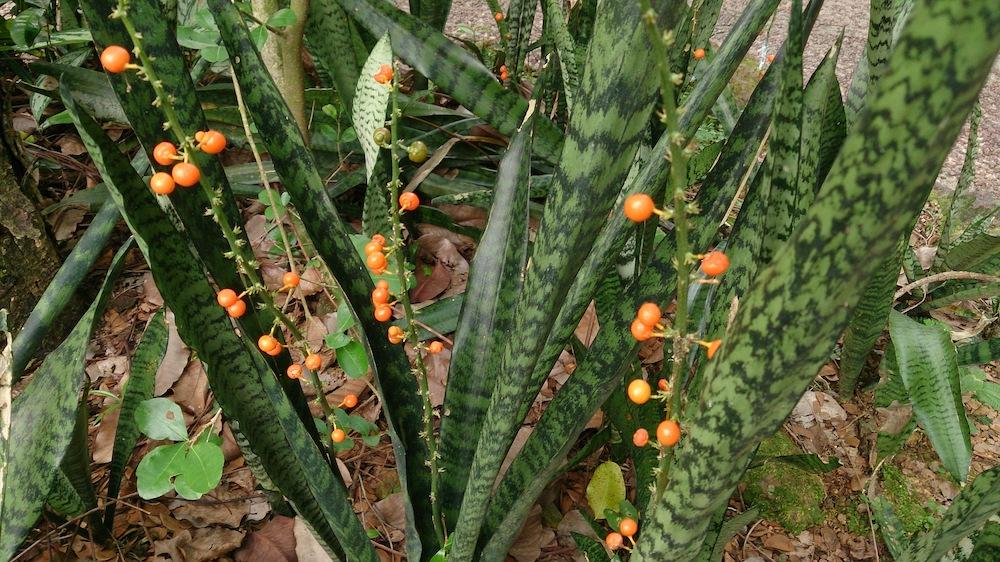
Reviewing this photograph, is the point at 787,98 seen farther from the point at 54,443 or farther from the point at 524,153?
the point at 54,443

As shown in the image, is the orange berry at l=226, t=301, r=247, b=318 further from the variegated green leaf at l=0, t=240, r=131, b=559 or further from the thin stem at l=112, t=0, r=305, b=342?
the variegated green leaf at l=0, t=240, r=131, b=559

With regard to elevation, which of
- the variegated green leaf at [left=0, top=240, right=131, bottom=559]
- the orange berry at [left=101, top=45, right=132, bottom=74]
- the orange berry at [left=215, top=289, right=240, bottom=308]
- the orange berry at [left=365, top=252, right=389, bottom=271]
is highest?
the orange berry at [left=101, top=45, right=132, bottom=74]

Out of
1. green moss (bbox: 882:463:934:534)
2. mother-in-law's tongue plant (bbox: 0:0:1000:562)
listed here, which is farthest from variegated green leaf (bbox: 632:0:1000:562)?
green moss (bbox: 882:463:934:534)

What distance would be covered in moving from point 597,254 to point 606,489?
0.56 metres

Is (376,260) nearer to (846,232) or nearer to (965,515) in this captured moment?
(846,232)

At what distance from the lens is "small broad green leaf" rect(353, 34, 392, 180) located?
657mm

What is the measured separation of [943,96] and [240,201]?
4.97 ft

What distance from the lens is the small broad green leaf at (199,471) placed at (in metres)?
0.69

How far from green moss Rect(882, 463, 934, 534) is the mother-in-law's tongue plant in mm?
517

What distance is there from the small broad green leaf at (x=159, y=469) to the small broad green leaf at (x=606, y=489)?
22.6 inches

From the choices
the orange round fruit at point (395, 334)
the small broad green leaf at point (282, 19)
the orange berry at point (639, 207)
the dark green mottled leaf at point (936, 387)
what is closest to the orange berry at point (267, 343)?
the orange round fruit at point (395, 334)

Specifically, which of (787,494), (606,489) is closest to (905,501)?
(787,494)

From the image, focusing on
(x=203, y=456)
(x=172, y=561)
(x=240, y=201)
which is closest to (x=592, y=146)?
(x=203, y=456)

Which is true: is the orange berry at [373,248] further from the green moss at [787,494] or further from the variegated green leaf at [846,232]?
the green moss at [787,494]
